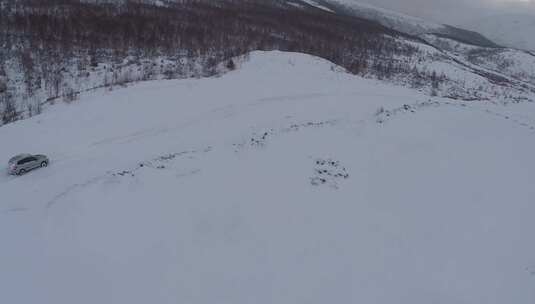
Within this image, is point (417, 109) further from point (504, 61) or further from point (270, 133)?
point (504, 61)

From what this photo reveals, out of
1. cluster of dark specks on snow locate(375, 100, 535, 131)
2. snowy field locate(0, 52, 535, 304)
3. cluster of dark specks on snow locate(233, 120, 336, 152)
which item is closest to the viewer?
snowy field locate(0, 52, 535, 304)

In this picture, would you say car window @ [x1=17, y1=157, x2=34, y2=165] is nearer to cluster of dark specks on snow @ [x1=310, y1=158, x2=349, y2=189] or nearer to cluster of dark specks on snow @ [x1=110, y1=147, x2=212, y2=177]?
cluster of dark specks on snow @ [x1=110, y1=147, x2=212, y2=177]

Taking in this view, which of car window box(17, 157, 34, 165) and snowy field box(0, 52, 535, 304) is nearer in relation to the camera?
snowy field box(0, 52, 535, 304)

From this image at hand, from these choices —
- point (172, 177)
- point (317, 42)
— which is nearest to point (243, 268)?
point (172, 177)

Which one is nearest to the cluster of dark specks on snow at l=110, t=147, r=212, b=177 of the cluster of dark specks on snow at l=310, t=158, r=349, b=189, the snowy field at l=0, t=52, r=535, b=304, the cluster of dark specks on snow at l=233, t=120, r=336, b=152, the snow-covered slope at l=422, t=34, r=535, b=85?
the snowy field at l=0, t=52, r=535, b=304

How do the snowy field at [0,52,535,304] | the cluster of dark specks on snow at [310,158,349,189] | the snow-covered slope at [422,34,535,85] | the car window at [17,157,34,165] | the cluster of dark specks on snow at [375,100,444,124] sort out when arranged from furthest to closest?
the snow-covered slope at [422,34,535,85] < the cluster of dark specks on snow at [375,100,444,124] < the cluster of dark specks on snow at [310,158,349,189] < the car window at [17,157,34,165] < the snowy field at [0,52,535,304]

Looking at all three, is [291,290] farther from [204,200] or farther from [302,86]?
[302,86]

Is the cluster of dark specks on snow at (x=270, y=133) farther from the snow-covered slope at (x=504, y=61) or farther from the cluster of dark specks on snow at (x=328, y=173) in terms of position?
the snow-covered slope at (x=504, y=61)
